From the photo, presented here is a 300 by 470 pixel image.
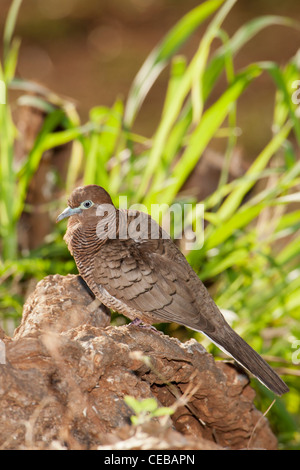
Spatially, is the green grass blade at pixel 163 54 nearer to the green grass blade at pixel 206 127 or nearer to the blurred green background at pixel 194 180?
the blurred green background at pixel 194 180

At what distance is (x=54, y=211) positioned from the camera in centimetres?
477

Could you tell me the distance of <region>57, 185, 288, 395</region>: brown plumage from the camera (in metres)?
2.82

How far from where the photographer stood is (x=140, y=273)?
284cm

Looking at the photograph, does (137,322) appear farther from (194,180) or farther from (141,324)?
(194,180)

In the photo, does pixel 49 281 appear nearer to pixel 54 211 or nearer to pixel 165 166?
pixel 165 166

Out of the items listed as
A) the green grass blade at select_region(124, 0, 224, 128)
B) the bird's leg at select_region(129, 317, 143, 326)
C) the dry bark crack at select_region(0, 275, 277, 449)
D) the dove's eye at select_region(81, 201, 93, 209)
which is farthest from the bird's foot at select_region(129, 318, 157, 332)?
the green grass blade at select_region(124, 0, 224, 128)

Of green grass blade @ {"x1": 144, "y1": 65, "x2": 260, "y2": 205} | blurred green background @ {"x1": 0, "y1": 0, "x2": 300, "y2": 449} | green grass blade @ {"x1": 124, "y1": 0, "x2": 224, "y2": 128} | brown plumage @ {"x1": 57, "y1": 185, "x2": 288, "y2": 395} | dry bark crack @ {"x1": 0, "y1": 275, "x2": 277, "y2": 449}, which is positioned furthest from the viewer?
green grass blade @ {"x1": 124, "y1": 0, "x2": 224, "y2": 128}

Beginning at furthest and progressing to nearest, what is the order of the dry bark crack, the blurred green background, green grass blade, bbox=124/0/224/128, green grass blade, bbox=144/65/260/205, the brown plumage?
green grass blade, bbox=124/0/224/128 < green grass blade, bbox=144/65/260/205 < the blurred green background < the brown plumage < the dry bark crack

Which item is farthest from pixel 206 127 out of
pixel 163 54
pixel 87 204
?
pixel 87 204

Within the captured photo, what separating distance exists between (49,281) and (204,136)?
163cm

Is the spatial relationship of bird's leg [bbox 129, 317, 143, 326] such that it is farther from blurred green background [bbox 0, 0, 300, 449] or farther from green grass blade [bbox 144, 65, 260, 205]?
green grass blade [bbox 144, 65, 260, 205]

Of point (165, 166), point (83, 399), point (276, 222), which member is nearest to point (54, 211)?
point (165, 166)
